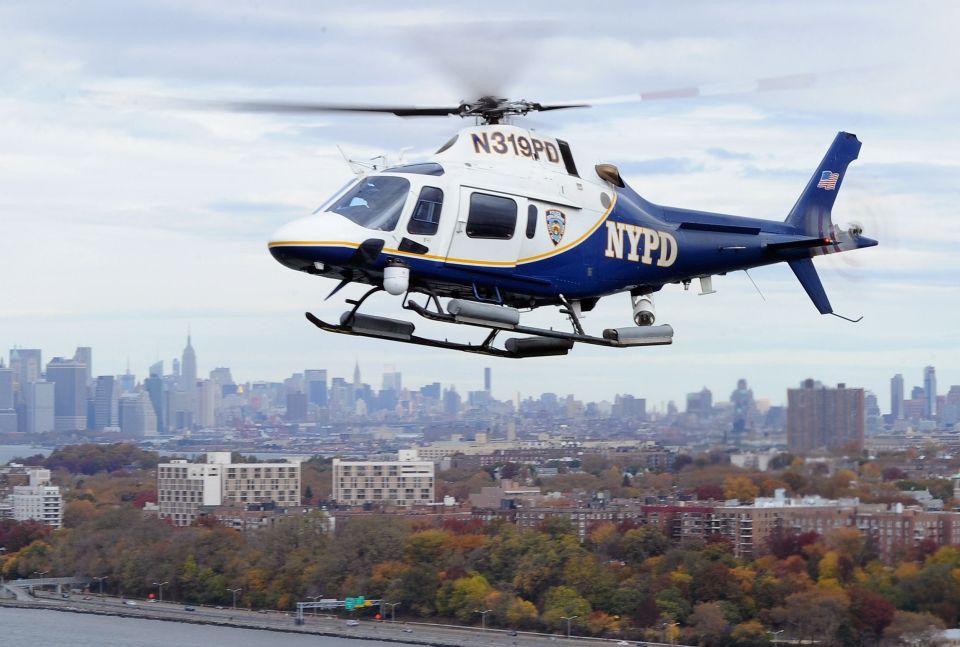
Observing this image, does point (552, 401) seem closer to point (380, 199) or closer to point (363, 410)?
point (363, 410)

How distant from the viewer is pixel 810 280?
16781 millimetres

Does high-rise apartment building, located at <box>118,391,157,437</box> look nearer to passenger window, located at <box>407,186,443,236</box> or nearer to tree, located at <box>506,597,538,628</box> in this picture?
tree, located at <box>506,597,538,628</box>

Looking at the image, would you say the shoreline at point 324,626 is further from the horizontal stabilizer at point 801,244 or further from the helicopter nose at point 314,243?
the helicopter nose at point 314,243

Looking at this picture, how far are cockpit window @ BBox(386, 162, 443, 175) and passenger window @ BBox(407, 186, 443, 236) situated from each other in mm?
168

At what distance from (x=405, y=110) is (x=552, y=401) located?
116455 millimetres

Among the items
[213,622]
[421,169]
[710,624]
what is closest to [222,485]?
[213,622]

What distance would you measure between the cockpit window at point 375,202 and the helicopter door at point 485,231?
536 mm

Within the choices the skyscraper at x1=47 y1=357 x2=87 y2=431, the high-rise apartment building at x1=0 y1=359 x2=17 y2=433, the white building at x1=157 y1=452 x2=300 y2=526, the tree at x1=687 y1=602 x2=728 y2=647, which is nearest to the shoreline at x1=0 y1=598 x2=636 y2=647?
the tree at x1=687 y1=602 x2=728 y2=647

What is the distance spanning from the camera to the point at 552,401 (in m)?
130

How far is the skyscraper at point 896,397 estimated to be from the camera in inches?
2520

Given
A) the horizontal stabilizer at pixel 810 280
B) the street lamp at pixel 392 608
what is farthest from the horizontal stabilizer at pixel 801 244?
the street lamp at pixel 392 608

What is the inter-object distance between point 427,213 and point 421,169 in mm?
392

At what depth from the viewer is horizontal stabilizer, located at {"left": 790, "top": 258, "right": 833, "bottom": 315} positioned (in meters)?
16.8

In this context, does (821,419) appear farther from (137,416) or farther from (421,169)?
(137,416)
